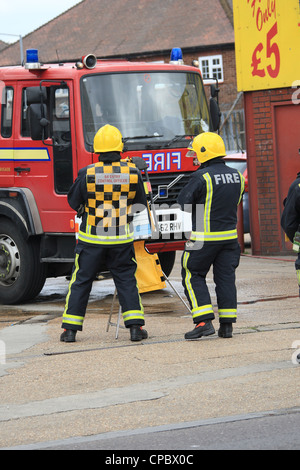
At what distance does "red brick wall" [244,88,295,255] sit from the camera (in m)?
15.6

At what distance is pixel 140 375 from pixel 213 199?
198cm

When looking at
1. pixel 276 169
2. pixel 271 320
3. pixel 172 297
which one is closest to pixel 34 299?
pixel 172 297

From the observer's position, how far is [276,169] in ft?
51.3

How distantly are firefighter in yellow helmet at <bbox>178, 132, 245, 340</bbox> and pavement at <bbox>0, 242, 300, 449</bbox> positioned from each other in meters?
0.27

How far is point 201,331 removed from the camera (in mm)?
8758

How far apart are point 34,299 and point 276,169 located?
16.4 feet

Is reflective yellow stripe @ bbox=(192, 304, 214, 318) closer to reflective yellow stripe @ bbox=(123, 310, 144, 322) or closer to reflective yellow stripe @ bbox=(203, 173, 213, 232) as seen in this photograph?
reflective yellow stripe @ bbox=(123, 310, 144, 322)

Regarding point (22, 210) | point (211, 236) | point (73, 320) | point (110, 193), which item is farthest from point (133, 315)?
point (22, 210)

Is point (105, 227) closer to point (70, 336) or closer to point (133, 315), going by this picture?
point (133, 315)

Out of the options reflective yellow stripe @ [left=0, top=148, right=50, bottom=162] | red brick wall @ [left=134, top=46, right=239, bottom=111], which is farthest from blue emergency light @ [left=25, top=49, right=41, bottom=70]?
red brick wall @ [left=134, top=46, right=239, bottom=111]

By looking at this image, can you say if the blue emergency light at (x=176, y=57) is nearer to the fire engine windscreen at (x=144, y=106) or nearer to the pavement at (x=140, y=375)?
the fire engine windscreen at (x=144, y=106)

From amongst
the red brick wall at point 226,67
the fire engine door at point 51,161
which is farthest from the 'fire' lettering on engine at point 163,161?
the red brick wall at point 226,67

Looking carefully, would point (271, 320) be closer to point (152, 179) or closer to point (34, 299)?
point (152, 179)
